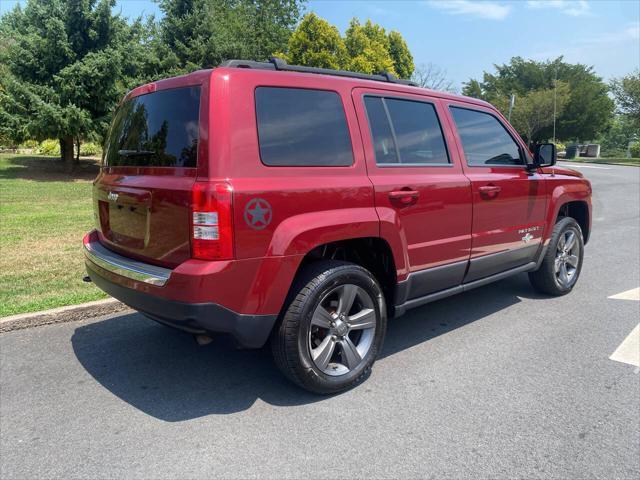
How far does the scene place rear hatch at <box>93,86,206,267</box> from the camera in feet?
9.16

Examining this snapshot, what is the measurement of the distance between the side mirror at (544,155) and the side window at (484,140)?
15 cm

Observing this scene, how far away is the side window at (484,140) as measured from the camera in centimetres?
415

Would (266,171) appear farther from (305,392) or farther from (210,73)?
(305,392)

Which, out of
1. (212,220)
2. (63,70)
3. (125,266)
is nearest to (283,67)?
(212,220)

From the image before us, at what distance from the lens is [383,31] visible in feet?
136

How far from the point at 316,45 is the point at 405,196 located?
24447 millimetres

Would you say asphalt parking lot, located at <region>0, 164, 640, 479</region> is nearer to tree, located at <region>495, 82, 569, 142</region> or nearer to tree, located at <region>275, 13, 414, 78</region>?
tree, located at <region>275, 13, 414, 78</region>

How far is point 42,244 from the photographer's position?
6.94 m

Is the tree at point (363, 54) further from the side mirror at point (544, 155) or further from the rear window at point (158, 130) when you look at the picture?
the rear window at point (158, 130)

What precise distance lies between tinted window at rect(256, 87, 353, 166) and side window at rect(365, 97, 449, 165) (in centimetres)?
31

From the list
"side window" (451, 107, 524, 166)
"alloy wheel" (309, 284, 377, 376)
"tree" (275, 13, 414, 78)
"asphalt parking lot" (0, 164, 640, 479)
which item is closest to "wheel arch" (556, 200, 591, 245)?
"side window" (451, 107, 524, 166)

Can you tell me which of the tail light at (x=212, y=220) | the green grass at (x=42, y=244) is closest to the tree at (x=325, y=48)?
the green grass at (x=42, y=244)

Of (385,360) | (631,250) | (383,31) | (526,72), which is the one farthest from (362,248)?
(526,72)

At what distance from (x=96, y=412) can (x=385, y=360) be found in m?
2.00
